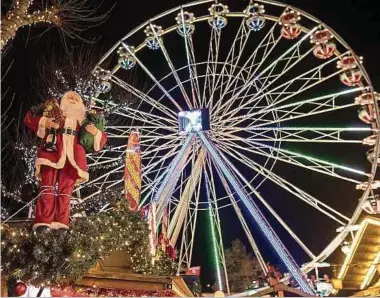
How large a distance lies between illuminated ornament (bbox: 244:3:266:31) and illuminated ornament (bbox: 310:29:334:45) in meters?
1.21

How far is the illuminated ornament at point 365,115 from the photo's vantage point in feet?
38.8

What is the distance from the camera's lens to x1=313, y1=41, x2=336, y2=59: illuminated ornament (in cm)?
1197

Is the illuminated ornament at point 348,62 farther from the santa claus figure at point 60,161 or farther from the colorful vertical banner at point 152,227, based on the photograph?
the santa claus figure at point 60,161

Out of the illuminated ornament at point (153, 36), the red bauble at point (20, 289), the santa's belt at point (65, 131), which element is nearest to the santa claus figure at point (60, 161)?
the santa's belt at point (65, 131)

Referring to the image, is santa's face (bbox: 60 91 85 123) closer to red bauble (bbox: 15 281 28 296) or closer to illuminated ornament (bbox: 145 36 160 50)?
red bauble (bbox: 15 281 28 296)

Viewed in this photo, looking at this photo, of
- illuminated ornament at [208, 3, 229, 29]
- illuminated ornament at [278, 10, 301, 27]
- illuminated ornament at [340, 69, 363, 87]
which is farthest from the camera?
illuminated ornament at [208, 3, 229, 29]

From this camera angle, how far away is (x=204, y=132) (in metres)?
11.6

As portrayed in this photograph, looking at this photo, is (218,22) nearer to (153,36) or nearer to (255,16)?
(255,16)

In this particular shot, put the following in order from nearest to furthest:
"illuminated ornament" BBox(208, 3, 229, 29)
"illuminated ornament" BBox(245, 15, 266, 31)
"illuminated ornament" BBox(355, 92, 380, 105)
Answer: "illuminated ornament" BBox(355, 92, 380, 105)
"illuminated ornament" BBox(245, 15, 266, 31)
"illuminated ornament" BBox(208, 3, 229, 29)

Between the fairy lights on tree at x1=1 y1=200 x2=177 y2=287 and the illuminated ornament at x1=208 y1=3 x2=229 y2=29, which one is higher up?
the illuminated ornament at x1=208 y1=3 x2=229 y2=29

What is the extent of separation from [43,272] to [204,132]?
20.4ft

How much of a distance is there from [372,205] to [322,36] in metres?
3.80

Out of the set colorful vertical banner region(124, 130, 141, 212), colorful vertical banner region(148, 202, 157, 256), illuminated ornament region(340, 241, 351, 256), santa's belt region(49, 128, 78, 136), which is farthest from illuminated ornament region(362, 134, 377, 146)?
santa's belt region(49, 128, 78, 136)

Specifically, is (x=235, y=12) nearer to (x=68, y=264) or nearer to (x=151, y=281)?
(x=151, y=281)
